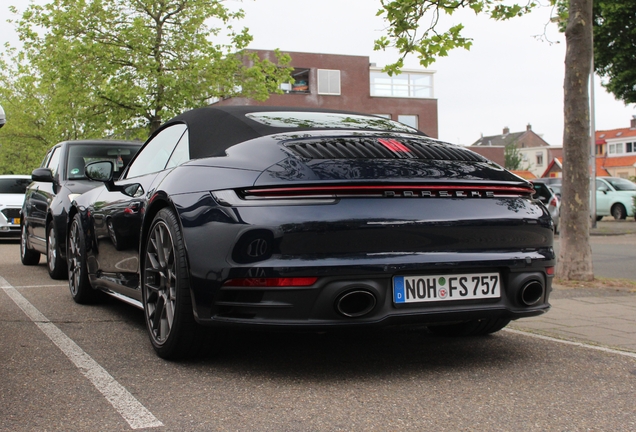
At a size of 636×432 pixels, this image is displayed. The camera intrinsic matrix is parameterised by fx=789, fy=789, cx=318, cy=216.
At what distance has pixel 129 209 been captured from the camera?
5.01 metres

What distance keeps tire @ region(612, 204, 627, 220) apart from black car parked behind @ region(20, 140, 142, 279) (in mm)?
23055

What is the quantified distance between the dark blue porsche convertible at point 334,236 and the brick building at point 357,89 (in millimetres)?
44325

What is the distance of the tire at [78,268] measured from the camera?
20.5ft

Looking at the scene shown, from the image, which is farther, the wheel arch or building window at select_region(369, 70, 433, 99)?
building window at select_region(369, 70, 433, 99)

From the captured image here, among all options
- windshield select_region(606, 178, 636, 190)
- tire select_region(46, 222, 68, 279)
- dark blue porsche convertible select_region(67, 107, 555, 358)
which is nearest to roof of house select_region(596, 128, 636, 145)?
windshield select_region(606, 178, 636, 190)

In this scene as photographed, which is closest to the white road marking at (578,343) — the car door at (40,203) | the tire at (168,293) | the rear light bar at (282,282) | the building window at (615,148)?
the rear light bar at (282,282)

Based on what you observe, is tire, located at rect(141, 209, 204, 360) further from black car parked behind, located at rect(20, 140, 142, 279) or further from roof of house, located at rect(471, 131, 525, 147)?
roof of house, located at rect(471, 131, 525, 147)

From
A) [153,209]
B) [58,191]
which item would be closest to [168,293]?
[153,209]

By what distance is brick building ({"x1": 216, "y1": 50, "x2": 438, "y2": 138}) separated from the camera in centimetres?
5144

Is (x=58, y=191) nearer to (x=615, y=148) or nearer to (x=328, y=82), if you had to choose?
(x=328, y=82)

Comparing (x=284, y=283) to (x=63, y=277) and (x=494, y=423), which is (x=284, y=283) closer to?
(x=494, y=423)

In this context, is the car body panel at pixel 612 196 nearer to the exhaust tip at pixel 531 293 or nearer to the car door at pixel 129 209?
the car door at pixel 129 209

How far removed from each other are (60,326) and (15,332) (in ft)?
1.14

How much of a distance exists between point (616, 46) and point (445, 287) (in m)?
24.5
